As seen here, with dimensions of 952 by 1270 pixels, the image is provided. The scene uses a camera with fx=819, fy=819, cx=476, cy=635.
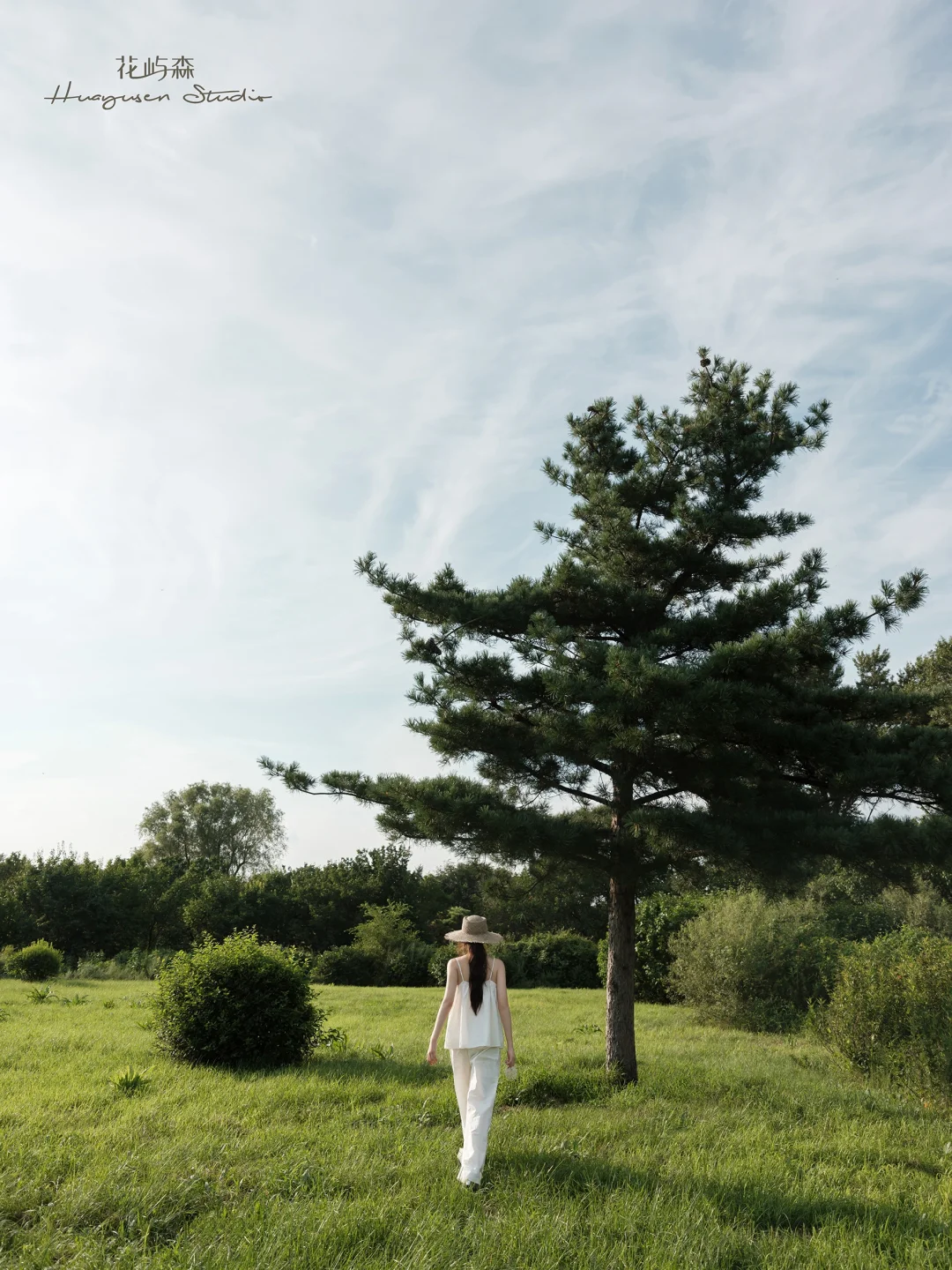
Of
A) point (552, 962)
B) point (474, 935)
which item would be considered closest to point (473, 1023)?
point (474, 935)

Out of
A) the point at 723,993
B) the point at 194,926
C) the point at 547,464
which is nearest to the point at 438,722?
the point at 547,464

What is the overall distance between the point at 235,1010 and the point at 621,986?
4.51 metres

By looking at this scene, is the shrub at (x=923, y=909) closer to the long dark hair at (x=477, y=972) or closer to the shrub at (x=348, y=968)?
the shrub at (x=348, y=968)

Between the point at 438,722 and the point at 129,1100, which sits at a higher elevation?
the point at 438,722

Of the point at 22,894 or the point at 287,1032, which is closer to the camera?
the point at 287,1032

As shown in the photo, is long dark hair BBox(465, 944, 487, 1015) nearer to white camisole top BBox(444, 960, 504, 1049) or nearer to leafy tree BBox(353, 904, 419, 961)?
white camisole top BBox(444, 960, 504, 1049)

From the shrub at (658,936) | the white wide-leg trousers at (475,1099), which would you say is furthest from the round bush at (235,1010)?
the shrub at (658,936)

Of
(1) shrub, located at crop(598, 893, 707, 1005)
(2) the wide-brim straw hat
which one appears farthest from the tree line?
(2) the wide-brim straw hat

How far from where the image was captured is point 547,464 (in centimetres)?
1084

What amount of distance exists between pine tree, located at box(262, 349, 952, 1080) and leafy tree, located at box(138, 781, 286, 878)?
45943mm

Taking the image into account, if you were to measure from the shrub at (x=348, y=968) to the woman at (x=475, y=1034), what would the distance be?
22.3 metres

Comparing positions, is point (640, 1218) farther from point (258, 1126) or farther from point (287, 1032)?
point (287, 1032)

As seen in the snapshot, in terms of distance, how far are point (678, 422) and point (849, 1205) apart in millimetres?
8005

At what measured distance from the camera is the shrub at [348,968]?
26.9m
